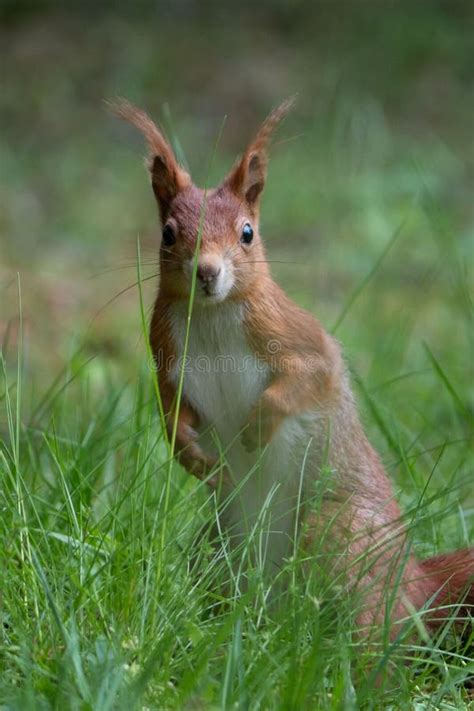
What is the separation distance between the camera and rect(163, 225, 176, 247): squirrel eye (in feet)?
10.1

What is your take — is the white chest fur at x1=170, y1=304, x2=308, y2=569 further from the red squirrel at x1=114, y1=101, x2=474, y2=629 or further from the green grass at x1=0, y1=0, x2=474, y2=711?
the green grass at x1=0, y1=0, x2=474, y2=711

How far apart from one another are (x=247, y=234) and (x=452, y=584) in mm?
1045

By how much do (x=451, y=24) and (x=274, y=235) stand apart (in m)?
3.25

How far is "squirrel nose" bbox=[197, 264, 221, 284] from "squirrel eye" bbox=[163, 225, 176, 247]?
0.19m

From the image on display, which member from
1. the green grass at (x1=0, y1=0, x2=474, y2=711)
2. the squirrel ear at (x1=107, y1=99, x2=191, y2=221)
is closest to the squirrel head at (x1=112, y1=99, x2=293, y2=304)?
the squirrel ear at (x1=107, y1=99, x2=191, y2=221)

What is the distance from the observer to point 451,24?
31.2 ft

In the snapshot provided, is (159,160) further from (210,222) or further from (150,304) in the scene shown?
(150,304)

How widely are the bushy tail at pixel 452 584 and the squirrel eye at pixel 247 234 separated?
0.97 meters

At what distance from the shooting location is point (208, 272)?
9.52ft

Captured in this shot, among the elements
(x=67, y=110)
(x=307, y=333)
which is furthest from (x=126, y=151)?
(x=307, y=333)

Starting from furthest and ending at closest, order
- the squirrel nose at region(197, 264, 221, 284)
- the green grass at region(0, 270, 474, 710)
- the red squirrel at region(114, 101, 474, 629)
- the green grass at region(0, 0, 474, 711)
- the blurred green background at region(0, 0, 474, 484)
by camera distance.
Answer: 1. the blurred green background at region(0, 0, 474, 484)
2. the red squirrel at region(114, 101, 474, 629)
3. the squirrel nose at region(197, 264, 221, 284)
4. the green grass at region(0, 0, 474, 711)
5. the green grass at region(0, 270, 474, 710)

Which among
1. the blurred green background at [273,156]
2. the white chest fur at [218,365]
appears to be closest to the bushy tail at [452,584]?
the white chest fur at [218,365]

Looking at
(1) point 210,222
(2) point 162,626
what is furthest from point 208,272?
(2) point 162,626

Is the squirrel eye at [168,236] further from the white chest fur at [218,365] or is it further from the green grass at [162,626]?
the green grass at [162,626]
